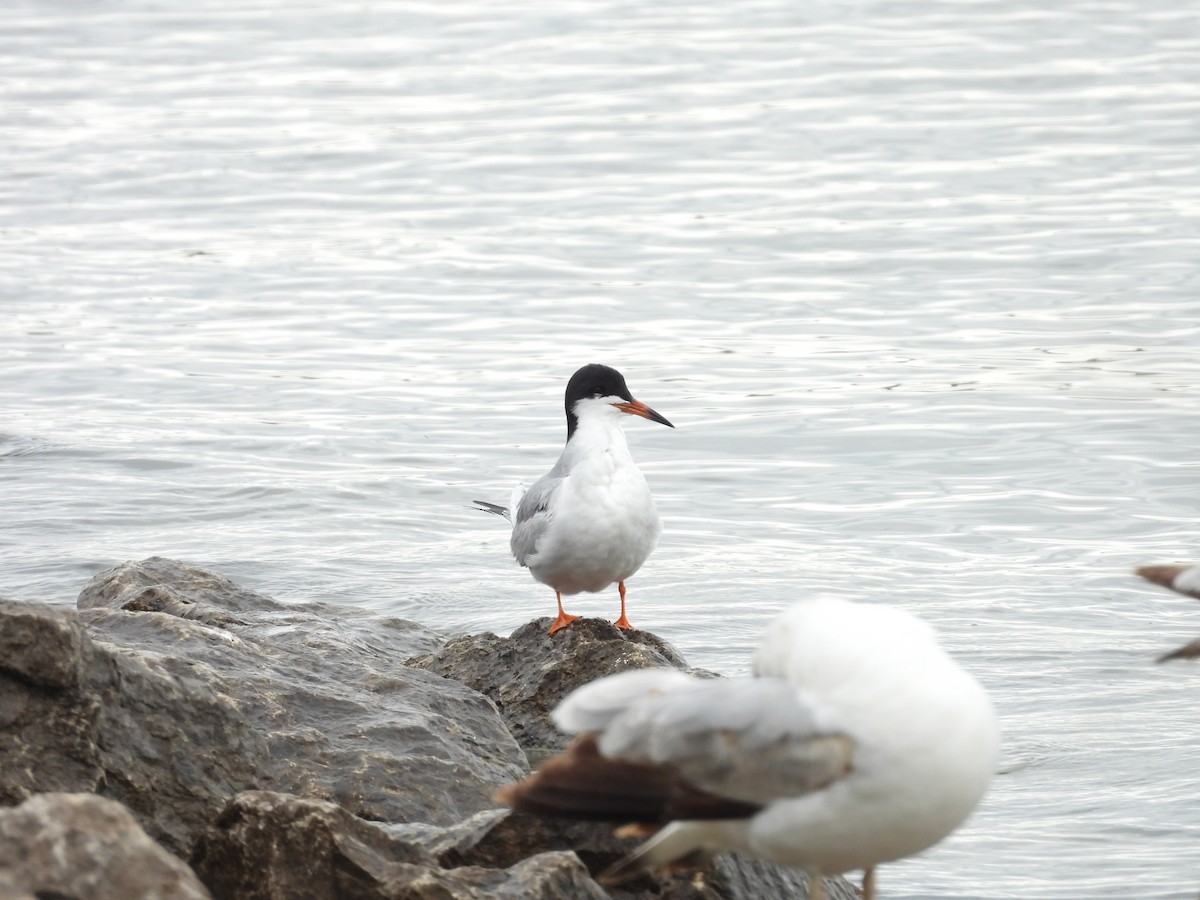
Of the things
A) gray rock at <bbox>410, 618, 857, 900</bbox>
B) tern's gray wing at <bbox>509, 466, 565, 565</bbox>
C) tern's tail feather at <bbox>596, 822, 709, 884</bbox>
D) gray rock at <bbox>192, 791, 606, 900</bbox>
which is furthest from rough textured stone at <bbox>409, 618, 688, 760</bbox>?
tern's tail feather at <bbox>596, 822, 709, 884</bbox>

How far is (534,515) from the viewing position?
7.91 meters

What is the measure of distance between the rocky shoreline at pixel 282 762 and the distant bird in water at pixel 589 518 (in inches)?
20.8

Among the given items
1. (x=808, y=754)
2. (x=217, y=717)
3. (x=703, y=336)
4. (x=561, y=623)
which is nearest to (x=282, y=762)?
(x=217, y=717)

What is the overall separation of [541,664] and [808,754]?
345 centimetres

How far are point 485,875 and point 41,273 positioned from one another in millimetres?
16785

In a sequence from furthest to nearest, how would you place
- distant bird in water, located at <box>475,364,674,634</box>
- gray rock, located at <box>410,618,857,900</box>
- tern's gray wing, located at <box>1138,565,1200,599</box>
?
distant bird in water, located at <box>475,364,674,634</box>, gray rock, located at <box>410,618,857,900</box>, tern's gray wing, located at <box>1138,565,1200,599</box>

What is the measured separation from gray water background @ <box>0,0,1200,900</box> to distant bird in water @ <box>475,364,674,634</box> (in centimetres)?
178

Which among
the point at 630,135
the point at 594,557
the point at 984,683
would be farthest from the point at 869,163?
the point at 594,557

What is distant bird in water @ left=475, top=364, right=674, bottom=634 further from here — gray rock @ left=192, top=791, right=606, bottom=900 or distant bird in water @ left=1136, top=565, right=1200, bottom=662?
distant bird in water @ left=1136, top=565, right=1200, bottom=662

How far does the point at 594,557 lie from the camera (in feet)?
24.7

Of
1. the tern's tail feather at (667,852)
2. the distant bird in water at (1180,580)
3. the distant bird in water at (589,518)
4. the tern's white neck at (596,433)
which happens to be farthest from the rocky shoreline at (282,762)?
the distant bird in water at (1180,580)

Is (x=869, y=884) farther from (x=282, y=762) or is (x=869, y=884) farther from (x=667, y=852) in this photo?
(x=282, y=762)

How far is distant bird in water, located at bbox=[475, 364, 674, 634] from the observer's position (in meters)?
7.52

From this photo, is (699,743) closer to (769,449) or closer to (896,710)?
(896,710)
